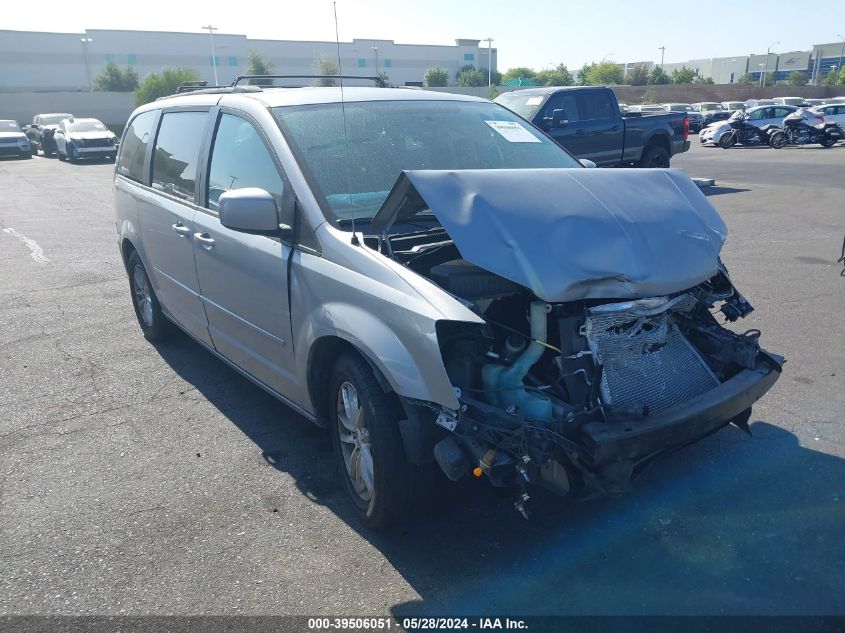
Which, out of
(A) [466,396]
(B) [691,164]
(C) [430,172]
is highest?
(C) [430,172]

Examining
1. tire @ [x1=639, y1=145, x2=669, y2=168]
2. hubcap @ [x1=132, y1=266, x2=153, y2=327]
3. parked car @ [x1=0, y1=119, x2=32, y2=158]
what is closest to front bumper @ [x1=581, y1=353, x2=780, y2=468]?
hubcap @ [x1=132, y1=266, x2=153, y2=327]

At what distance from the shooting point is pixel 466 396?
3027 millimetres

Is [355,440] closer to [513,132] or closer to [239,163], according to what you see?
[239,163]

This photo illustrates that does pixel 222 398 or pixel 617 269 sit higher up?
pixel 617 269

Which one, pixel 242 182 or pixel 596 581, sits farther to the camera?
pixel 242 182

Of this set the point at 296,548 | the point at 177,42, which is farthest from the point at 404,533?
the point at 177,42

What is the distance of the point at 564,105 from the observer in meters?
14.0

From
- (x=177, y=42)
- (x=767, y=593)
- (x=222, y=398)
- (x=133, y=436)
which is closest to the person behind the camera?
(x=767, y=593)

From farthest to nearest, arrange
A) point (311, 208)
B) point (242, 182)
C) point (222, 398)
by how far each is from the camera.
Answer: point (222, 398), point (242, 182), point (311, 208)

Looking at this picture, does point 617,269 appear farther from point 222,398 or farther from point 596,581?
point 222,398

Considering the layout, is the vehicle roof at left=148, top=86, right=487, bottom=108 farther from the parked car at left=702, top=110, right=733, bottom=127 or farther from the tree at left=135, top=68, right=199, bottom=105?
the tree at left=135, top=68, right=199, bottom=105

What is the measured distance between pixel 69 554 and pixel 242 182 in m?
2.13

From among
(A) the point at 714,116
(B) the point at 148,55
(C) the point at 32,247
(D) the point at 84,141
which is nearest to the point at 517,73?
(B) the point at 148,55

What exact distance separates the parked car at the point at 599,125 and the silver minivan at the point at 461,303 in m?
9.85
